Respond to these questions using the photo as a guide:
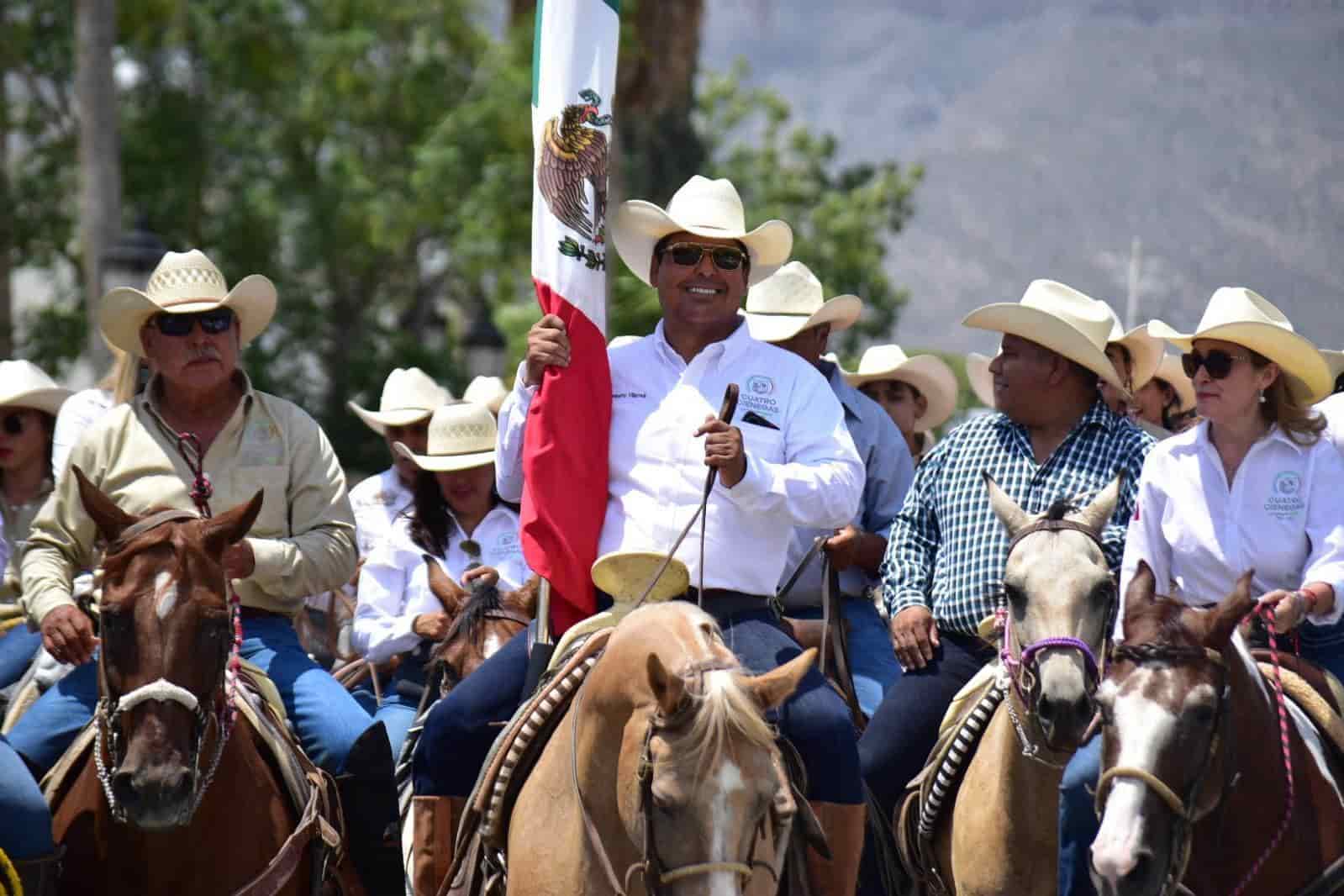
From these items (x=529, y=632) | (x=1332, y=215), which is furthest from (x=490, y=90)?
(x=529, y=632)

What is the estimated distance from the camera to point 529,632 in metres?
7.12

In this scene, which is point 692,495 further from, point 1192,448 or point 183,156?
point 183,156

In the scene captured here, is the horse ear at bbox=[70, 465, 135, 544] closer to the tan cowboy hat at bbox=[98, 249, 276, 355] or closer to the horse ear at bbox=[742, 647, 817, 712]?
the tan cowboy hat at bbox=[98, 249, 276, 355]

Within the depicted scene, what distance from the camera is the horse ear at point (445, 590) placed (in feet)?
29.7

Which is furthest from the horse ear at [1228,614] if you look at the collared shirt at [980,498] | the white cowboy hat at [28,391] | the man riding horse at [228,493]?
the white cowboy hat at [28,391]

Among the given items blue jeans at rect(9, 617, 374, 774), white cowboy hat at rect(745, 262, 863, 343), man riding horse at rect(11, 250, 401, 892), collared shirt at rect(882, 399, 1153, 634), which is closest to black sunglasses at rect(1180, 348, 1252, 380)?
collared shirt at rect(882, 399, 1153, 634)

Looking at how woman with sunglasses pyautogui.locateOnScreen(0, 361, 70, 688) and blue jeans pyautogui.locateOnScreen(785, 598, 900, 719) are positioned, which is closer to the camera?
blue jeans pyautogui.locateOnScreen(785, 598, 900, 719)

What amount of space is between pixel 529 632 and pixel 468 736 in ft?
1.45

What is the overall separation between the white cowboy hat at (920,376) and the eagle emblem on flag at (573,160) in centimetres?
436

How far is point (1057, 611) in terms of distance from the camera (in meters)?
6.74

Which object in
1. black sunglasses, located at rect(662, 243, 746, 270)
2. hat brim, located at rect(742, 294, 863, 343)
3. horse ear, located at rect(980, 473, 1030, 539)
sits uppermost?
black sunglasses, located at rect(662, 243, 746, 270)

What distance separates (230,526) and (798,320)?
433 centimetres

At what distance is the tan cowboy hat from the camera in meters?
7.46

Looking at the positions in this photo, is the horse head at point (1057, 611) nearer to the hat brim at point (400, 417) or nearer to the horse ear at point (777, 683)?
the horse ear at point (777, 683)
